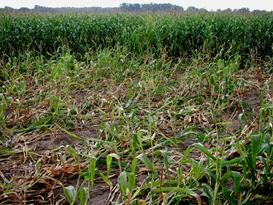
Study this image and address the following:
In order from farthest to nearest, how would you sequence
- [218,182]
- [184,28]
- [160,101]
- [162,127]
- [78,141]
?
[184,28] → [160,101] → [162,127] → [78,141] → [218,182]

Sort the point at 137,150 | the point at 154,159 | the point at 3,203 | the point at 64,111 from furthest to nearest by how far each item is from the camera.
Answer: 1. the point at 64,111
2. the point at 137,150
3. the point at 154,159
4. the point at 3,203

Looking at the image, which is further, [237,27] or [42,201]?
[237,27]

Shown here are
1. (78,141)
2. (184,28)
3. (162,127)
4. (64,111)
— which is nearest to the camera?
(78,141)

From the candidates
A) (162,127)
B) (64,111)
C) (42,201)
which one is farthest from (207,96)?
(42,201)


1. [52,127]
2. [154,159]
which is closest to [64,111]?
[52,127]

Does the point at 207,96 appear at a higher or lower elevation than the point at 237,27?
lower

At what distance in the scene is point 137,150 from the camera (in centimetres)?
264

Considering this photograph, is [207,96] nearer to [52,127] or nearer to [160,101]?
[160,101]

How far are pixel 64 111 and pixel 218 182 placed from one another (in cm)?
203

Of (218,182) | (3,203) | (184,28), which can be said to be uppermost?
(184,28)

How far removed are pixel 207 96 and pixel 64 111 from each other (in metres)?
1.65

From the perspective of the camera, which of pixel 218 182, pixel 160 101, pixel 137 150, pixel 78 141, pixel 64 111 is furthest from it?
pixel 160 101

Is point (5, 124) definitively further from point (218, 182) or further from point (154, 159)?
point (218, 182)

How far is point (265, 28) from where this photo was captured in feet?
26.8
